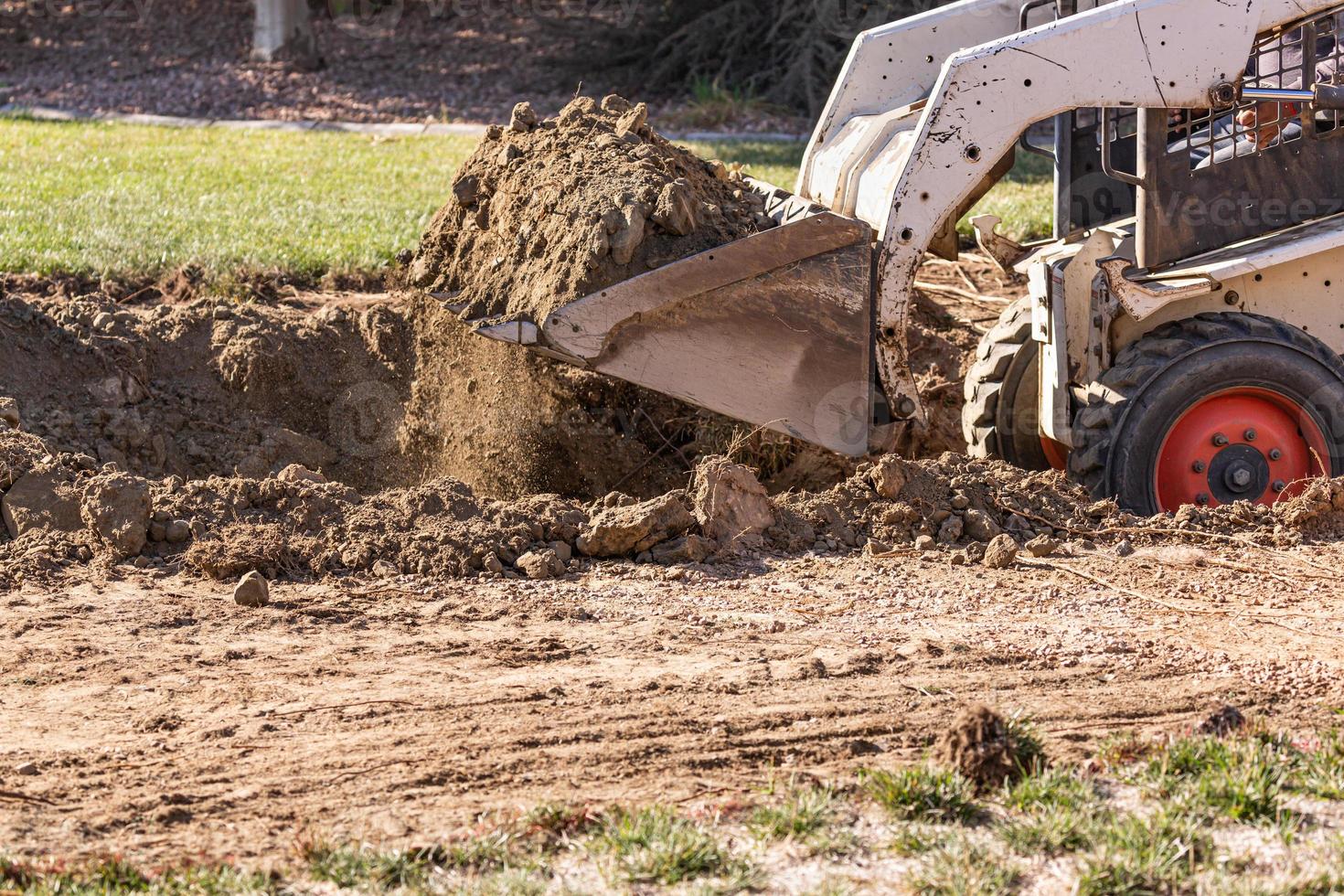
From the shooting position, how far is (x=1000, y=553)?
5703 millimetres

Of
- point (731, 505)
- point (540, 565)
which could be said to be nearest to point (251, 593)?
point (540, 565)

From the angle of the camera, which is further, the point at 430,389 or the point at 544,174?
the point at 430,389

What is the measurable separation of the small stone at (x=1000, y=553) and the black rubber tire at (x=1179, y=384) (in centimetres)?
65

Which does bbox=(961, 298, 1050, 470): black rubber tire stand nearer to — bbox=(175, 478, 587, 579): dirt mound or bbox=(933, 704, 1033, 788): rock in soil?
bbox=(175, 478, 587, 579): dirt mound

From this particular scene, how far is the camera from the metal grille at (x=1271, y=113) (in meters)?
6.05

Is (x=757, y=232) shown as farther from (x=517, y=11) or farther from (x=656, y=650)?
(x=517, y=11)

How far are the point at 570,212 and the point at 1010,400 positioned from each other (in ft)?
7.65

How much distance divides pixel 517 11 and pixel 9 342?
16786 mm

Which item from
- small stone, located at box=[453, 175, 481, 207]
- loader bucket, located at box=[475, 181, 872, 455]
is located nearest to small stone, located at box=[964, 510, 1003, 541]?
loader bucket, located at box=[475, 181, 872, 455]

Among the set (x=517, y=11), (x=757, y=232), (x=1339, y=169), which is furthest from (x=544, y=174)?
(x=517, y=11)

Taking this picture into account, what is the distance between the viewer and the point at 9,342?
762 centimetres

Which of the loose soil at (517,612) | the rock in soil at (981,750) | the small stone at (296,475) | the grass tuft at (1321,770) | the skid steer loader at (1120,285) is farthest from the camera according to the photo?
the small stone at (296,475)

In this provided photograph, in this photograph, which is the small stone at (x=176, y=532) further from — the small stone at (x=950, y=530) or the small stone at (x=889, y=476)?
the small stone at (x=950, y=530)

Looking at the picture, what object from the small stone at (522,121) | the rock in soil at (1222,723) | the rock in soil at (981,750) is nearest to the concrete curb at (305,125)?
the small stone at (522,121)
